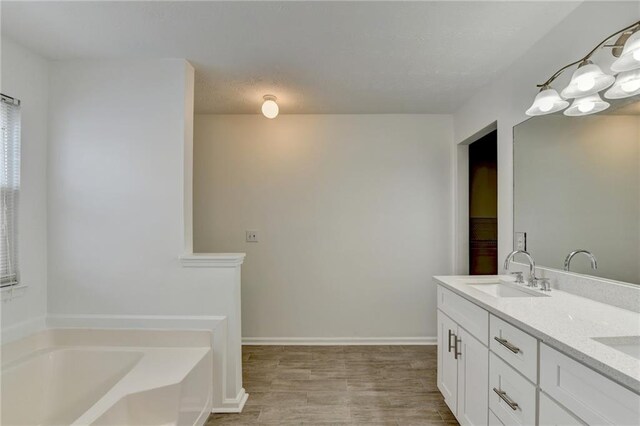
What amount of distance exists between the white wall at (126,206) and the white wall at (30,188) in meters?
0.05

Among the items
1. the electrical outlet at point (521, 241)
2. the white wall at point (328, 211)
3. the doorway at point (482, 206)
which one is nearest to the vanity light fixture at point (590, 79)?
the electrical outlet at point (521, 241)

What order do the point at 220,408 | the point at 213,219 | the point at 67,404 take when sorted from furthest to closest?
the point at 213,219
the point at 220,408
the point at 67,404

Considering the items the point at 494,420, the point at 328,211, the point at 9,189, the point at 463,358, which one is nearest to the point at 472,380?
the point at 463,358

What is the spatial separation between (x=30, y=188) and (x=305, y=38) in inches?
80.1

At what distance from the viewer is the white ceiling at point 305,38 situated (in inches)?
63.9

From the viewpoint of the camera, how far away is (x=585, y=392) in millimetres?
934

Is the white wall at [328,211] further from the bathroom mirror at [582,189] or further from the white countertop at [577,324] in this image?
the white countertop at [577,324]

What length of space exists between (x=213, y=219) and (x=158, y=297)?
1.26m

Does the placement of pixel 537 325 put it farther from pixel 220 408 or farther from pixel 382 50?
pixel 220 408

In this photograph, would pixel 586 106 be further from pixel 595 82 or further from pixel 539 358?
pixel 539 358

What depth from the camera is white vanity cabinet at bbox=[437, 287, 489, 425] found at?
1558mm

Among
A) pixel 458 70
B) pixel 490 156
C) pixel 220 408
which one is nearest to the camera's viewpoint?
pixel 220 408

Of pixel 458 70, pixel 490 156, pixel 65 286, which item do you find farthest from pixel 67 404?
pixel 490 156

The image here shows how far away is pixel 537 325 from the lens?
1.15 m
